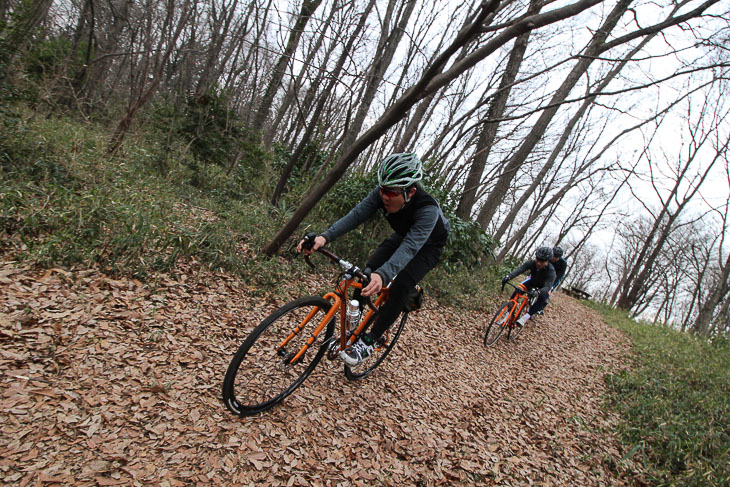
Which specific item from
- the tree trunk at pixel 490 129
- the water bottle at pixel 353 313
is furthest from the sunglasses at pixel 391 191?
the tree trunk at pixel 490 129

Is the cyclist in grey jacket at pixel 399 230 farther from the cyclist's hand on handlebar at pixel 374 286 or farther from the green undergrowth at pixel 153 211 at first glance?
the green undergrowth at pixel 153 211

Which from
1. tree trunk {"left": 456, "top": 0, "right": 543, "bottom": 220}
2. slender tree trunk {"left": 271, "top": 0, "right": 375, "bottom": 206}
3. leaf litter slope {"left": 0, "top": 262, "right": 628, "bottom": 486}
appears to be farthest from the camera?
tree trunk {"left": 456, "top": 0, "right": 543, "bottom": 220}

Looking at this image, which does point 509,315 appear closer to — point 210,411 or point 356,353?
point 356,353

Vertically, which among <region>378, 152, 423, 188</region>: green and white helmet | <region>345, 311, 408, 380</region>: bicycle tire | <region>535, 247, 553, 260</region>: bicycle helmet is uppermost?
<region>535, 247, 553, 260</region>: bicycle helmet

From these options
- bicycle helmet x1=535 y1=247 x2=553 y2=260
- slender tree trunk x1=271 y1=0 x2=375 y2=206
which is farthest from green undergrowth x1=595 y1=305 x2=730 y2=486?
slender tree trunk x1=271 y1=0 x2=375 y2=206

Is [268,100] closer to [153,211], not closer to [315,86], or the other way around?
[315,86]

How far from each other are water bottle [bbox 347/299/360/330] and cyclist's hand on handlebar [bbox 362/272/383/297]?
0.44 metres

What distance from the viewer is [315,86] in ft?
21.9

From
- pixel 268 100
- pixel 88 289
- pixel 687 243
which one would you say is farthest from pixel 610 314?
pixel 88 289

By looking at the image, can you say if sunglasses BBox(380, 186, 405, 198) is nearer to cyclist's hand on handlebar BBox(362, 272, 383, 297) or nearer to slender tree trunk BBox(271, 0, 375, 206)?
cyclist's hand on handlebar BBox(362, 272, 383, 297)

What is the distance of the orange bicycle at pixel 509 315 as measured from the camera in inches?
243

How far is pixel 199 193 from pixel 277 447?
5.69 meters

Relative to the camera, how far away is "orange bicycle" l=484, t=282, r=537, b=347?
20.3 ft

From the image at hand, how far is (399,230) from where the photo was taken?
11.3 ft
